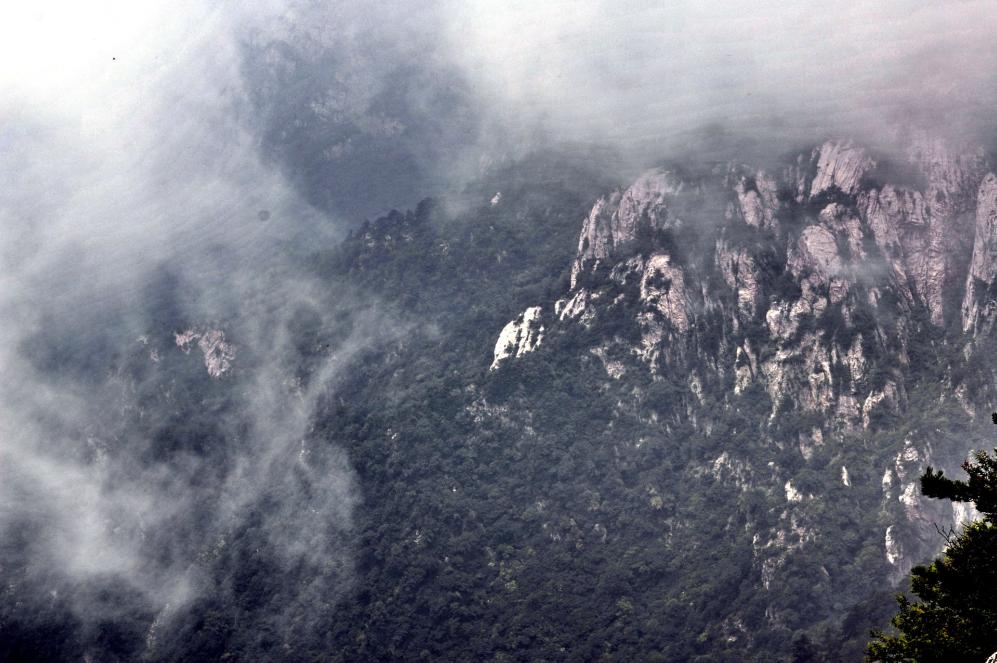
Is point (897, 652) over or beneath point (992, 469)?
beneath

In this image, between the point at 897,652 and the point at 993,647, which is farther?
the point at 897,652

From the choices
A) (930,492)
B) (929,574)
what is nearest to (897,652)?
(929,574)

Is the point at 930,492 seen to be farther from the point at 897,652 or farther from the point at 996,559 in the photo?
the point at 897,652

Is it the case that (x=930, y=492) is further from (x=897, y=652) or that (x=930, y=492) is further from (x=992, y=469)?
(x=897, y=652)

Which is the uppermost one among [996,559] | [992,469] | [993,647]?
[992,469]
